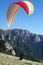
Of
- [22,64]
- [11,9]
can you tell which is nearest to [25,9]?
[11,9]

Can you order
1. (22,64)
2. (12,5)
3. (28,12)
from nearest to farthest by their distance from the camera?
(28,12)
(12,5)
(22,64)

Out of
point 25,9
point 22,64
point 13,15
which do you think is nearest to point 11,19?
point 13,15

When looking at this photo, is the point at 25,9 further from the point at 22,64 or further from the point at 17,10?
the point at 22,64

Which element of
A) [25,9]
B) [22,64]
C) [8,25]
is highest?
[25,9]

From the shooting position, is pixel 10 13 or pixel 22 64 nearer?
pixel 10 13

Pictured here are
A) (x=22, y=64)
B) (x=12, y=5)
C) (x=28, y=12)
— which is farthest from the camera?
(x=22, y=64)

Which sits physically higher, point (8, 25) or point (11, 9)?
point (11, 9)
